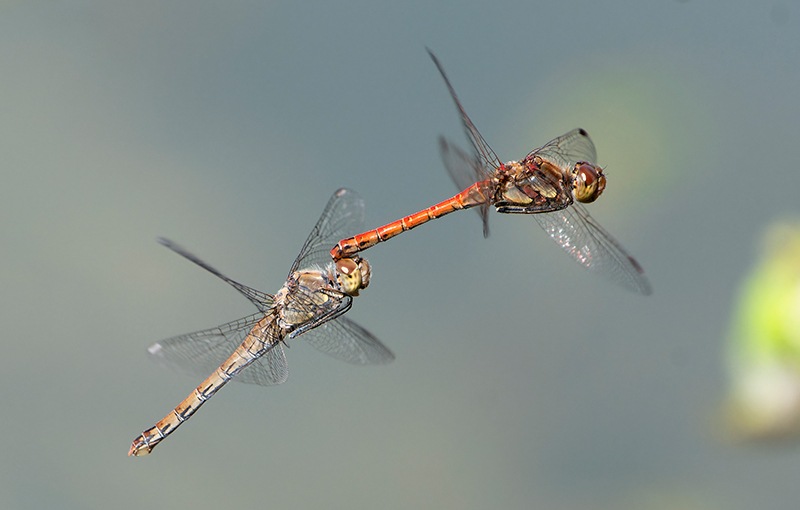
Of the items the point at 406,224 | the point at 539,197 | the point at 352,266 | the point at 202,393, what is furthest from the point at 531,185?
the point at 202,393

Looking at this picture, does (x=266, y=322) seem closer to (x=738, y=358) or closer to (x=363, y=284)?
(x=363, y=284)

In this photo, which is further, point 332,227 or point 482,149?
point 332,227

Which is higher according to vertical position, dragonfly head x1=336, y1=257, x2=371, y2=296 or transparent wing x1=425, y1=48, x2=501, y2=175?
transparent wing x1=425, y1=48, x2=501, y2=175

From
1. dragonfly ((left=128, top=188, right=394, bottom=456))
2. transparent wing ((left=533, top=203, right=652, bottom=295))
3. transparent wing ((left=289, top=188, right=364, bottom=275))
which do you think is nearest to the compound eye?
dragonfly ((left=128, top=188, right=394, bottom=456))

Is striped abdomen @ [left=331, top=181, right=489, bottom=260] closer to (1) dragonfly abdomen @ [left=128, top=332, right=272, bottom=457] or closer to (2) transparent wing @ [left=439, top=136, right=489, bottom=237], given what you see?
(2) transparent wing @ [left=439, top=136, right=489, bottom=237]

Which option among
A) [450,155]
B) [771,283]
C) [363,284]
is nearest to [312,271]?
[363,284]

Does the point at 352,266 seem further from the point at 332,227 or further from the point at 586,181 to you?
the point at 586,181
